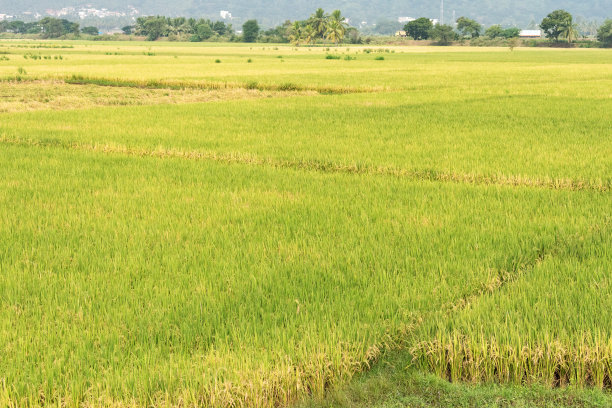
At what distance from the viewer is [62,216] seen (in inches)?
258

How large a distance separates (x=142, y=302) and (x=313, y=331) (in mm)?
1226

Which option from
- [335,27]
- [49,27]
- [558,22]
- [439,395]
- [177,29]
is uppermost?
[49,27]

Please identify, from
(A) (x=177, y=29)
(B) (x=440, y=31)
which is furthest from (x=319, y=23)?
(A) (x=177, y=29)

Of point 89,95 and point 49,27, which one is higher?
point 49,27

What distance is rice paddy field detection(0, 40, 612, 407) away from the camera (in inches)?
129

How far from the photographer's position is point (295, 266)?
480 cm

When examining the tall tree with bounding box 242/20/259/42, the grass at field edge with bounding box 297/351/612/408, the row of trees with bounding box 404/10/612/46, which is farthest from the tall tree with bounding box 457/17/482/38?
the grass at field edge with bounding box 297/351/612/408

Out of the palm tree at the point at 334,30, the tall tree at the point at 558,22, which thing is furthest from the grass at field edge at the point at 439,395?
the tall tree at the point at 558,22

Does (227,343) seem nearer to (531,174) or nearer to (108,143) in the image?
(531,174)

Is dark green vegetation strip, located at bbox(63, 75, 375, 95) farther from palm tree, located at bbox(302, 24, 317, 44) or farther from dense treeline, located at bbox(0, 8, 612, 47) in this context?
palm tree, located at bbox(302, 24, 317, 44)

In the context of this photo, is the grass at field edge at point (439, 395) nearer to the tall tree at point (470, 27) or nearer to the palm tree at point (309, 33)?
the palm tree at point (309, 33)

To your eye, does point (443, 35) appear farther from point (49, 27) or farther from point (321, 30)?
point (49, 27)

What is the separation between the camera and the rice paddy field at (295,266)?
10.8 feet

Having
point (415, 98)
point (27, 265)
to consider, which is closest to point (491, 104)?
point (415, 98)
